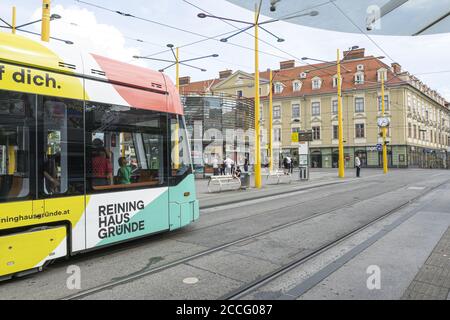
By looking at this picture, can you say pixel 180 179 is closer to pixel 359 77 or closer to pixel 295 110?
pixel 359 77

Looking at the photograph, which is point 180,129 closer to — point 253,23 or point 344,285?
point 344,285

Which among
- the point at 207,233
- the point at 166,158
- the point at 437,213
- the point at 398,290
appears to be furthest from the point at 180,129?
the point at 437,213

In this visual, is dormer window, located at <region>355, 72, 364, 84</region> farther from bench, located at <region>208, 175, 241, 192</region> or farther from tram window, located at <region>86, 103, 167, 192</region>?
tram window, located at <region>86, 103, 167, 192</region>

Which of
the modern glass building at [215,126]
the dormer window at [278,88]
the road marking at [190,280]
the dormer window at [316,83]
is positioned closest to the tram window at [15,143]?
the road marking at [190,280]

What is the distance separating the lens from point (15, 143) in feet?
14.8

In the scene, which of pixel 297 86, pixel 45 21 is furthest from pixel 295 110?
pixel 45 21

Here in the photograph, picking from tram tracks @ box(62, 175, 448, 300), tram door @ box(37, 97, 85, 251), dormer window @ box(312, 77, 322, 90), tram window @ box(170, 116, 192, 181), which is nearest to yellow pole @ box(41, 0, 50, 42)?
tram window @ box(170, 116, 192, 181)

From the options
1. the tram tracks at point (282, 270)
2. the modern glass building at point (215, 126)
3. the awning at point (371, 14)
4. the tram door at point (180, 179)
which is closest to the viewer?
the tram tracks at point (282, 270)

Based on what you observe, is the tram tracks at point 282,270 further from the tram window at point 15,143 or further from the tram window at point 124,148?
the tram window at point 15,143

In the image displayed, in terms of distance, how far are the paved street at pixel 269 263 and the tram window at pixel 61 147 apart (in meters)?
1.22

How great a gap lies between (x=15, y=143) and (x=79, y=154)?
0.88 m

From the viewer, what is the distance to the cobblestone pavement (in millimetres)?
3982

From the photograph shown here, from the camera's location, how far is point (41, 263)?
4562mm

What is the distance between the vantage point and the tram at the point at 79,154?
443 centimetres
